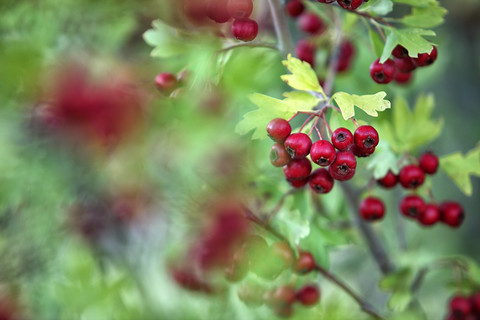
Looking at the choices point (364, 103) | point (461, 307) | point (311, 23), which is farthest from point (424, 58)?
point (461, 307)

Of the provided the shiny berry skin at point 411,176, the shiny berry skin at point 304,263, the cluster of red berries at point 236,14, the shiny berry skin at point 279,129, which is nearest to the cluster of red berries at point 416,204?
the shiny berry skin at point 411,176

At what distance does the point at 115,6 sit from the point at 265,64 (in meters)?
0.37

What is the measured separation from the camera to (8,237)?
1.25 m

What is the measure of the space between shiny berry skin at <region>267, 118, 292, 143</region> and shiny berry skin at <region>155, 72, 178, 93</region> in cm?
24

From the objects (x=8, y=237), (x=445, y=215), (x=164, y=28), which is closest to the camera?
(x=164, y=28)

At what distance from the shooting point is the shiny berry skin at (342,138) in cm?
72

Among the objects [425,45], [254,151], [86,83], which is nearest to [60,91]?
[86,83]

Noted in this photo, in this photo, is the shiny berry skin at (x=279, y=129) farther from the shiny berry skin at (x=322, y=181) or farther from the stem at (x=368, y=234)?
the stem at (x=368, y=234)

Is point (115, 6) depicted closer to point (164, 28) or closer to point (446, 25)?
point (164, 28)

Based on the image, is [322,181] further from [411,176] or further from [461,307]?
[461,307]

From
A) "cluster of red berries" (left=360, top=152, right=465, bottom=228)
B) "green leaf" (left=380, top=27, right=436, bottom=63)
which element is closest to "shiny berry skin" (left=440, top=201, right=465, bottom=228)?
"cluster of red berries" (left=360, top=152, right=465, bottom=228)

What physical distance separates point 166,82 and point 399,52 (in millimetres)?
415

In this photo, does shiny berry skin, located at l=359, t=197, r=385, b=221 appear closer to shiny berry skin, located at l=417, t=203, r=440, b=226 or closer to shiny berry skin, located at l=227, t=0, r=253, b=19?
shiny berry skin, located at l=417, t=203, r=440, b=226

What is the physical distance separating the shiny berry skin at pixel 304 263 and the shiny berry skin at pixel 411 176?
231 mm
